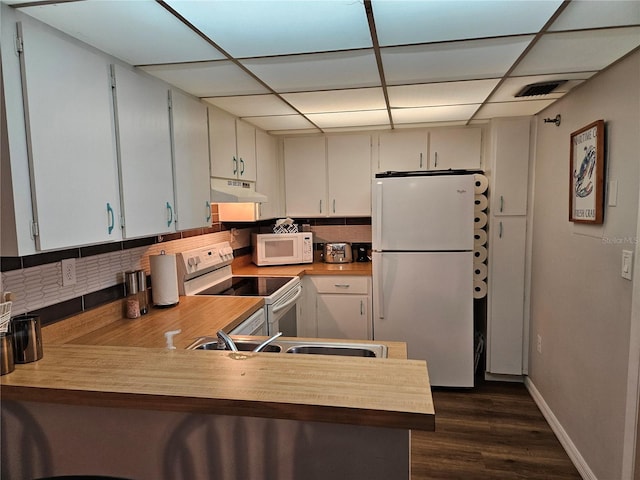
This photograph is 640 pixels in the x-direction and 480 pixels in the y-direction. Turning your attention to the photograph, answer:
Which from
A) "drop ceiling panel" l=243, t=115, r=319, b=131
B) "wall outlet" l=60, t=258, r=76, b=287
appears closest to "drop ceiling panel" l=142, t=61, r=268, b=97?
"drop ceiling panel" l=243, t=115, r=319, b=131

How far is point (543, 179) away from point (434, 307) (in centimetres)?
121

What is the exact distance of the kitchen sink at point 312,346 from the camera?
1.62 meters

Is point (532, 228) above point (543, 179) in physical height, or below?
below

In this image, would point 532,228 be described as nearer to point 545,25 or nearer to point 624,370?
point 624,370

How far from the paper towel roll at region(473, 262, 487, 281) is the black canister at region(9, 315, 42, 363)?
290 cm

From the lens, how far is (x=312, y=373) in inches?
44.7

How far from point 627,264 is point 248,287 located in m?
2.18

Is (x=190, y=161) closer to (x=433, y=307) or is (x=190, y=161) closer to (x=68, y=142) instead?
(x=68, y=142)

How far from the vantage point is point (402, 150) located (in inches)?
139

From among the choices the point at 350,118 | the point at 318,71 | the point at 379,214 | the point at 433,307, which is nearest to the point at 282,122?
the point at 350,118

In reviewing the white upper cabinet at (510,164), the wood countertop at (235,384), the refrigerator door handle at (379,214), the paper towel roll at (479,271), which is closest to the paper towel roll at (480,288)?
the paper towel roll at (479,271)

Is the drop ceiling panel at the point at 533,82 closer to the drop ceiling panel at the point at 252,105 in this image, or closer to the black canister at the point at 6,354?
the drop ceiling panel at the point at 252,105

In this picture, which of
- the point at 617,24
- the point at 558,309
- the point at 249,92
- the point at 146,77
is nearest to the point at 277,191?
the point at 249,92

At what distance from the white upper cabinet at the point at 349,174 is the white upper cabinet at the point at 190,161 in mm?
1481
